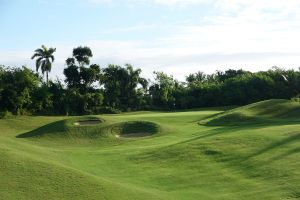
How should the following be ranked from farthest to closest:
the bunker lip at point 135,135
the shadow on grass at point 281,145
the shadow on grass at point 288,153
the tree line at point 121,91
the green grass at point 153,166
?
the tree line at point 121,91, the bunker lip at point 135,135, the shadow on grass at point 281,145, the shadow on grass at point 288,153, the green grass at point 153,166

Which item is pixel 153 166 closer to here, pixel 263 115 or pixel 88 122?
pixel 88 122

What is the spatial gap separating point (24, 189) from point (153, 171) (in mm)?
7723

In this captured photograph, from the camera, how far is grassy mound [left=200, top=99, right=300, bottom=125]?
41.7m

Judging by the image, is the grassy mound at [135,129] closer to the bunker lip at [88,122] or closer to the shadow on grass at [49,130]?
the bunker lip at [88,122]

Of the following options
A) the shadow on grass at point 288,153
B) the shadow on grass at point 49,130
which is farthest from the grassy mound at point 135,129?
the shadow on grass at point 288,153

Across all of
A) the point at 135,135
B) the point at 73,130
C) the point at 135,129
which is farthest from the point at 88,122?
the point at 135,135

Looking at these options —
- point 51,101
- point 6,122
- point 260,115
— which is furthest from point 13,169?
point 51,101

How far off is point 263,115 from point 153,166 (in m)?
22.4

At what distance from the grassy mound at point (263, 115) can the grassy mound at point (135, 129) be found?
5955 millimetres

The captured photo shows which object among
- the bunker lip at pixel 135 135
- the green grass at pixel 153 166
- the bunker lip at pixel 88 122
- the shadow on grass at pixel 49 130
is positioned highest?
the bunker lip at pixel 88 122

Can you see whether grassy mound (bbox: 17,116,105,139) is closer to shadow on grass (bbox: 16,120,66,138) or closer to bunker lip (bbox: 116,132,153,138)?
shadow on grass (bbox: 16,120,66,138)

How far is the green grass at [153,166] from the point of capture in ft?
58.0

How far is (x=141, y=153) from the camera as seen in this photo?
27344 millimetres

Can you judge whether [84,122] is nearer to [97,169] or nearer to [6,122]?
[6,122]
